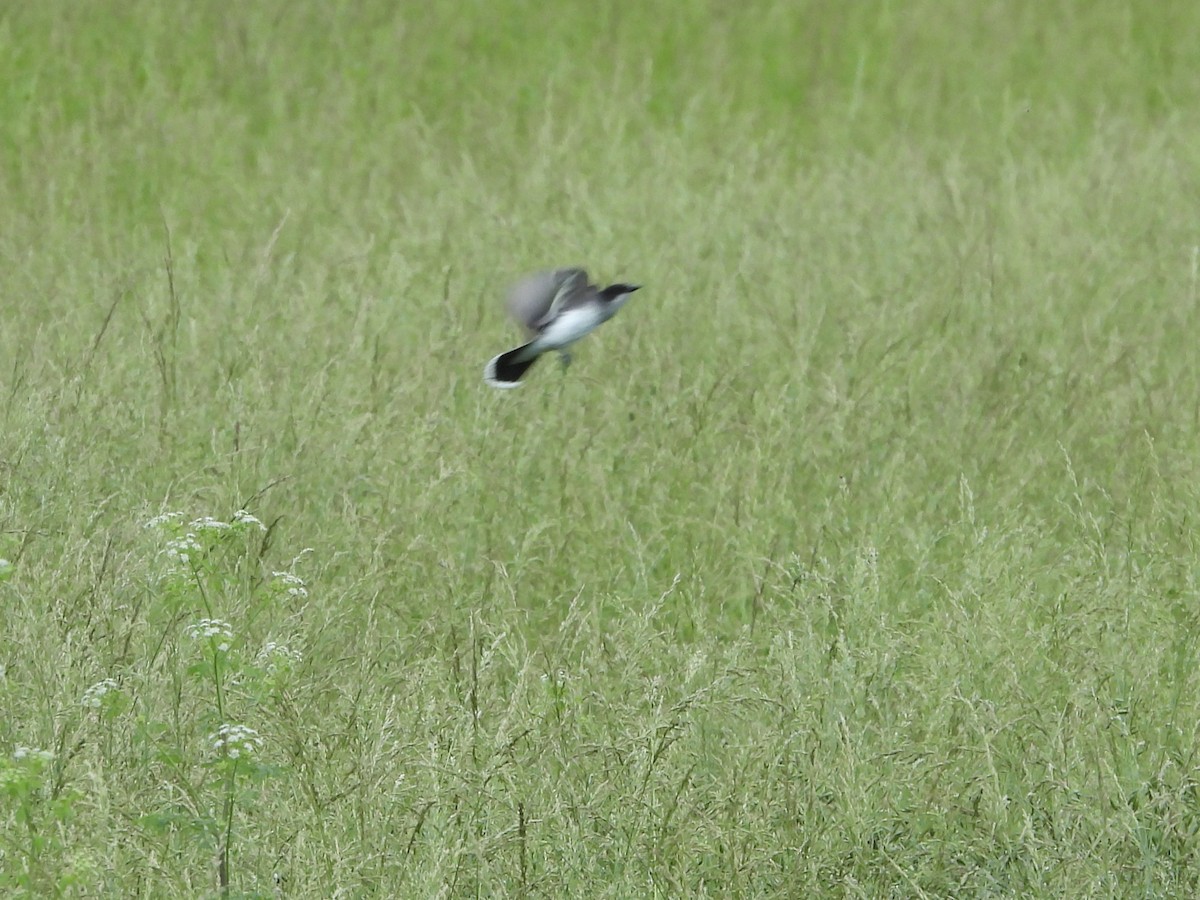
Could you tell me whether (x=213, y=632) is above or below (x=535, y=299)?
above

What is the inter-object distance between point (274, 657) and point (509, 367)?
2.71 ft

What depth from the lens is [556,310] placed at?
3432mm

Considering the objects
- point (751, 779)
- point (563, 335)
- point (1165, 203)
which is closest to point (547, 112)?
point (1165, 203)

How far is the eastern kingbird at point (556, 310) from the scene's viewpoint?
3312mm

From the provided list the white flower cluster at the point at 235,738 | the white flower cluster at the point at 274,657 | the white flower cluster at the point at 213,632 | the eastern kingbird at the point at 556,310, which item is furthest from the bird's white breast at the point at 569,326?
the white flower cluster at the point at 235,738

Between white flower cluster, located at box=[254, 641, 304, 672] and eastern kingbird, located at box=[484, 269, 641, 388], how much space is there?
Result: 743 mm

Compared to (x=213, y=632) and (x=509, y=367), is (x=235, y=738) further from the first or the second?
(x=509, y=367)

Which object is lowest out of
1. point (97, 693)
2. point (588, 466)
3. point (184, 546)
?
point (588, 466)

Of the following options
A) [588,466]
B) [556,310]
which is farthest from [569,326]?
[588,466]

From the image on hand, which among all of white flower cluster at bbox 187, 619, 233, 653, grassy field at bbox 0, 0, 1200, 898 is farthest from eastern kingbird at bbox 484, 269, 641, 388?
white flower cluster at bbox 187, 619, 233, 653

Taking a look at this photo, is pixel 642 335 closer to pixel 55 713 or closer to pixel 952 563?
pixel 952 563

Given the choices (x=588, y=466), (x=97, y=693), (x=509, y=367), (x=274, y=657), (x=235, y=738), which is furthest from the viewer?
(x=588, y=466)

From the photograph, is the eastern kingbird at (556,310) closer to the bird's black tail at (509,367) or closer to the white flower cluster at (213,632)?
the bird's black tail at (509,367)

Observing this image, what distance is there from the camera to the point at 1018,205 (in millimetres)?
5777
